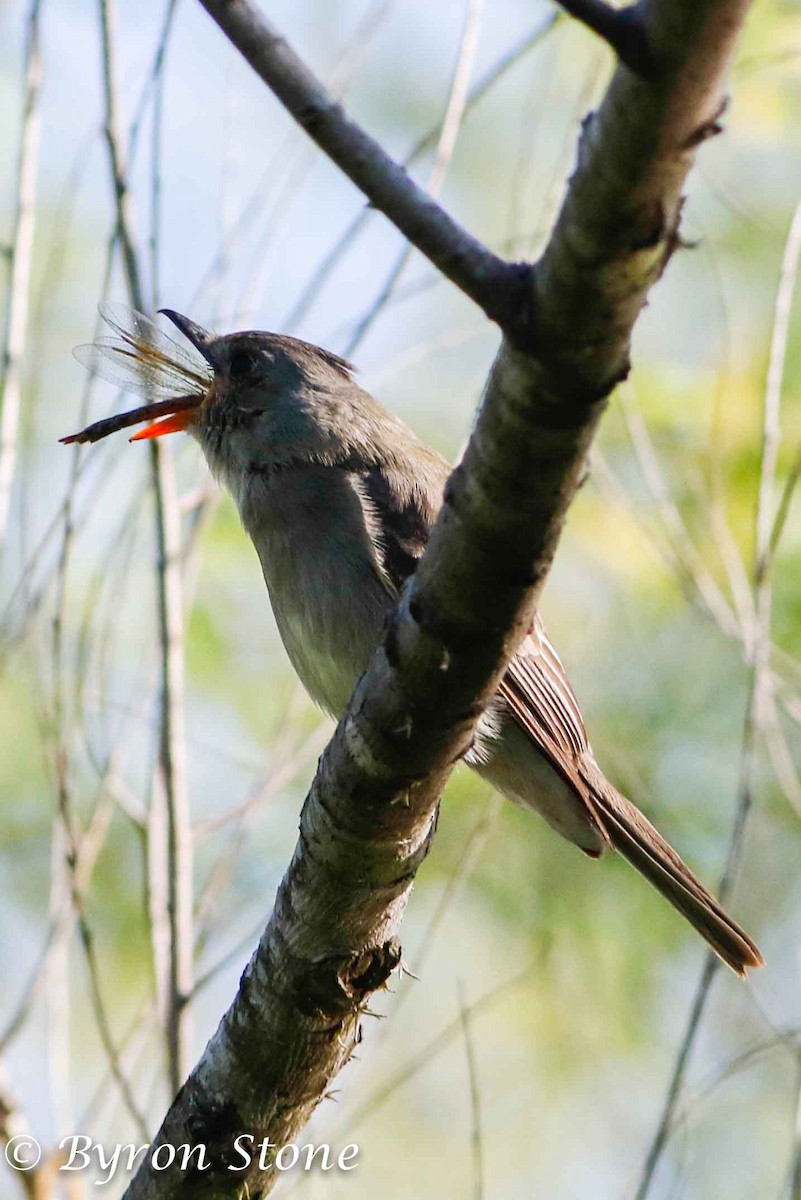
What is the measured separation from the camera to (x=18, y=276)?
382 cm

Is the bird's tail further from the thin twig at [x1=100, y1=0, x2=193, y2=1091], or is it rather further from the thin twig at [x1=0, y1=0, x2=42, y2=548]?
the thin twig at [x1=0, y1=0, x2=42, y2=548]

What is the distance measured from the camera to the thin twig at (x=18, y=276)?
3746 millimetres

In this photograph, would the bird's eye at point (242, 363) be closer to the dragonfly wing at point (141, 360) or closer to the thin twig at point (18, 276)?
the dragonfly wing at point (141, 360)

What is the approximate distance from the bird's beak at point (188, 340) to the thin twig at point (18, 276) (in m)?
0.40

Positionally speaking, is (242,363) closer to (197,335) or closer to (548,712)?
(197,335)

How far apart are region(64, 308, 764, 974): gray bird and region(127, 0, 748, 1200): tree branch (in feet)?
3.34

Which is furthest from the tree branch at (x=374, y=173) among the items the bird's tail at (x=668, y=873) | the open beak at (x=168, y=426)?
the bird's tail at (x=668, y=873)

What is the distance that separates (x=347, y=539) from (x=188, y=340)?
1.04 metres

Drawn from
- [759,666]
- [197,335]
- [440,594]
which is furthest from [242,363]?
[440,594]

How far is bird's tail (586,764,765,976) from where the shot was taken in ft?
12.7

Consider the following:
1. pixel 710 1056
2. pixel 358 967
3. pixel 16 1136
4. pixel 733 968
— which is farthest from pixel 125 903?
pixel 358 967

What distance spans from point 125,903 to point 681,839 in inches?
106

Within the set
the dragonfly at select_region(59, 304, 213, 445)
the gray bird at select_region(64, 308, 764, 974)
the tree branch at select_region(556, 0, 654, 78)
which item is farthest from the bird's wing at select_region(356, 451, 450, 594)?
the tree branch at select_region(556, 0, 654, 78)

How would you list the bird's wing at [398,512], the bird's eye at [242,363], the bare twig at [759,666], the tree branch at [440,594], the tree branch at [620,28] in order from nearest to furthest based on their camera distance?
the tree branch at [620,28] → the tree branch at [440,594] → the bare twig at [759,666] → the bird's wing at [398,512] → the bird's eye at [242,363]
